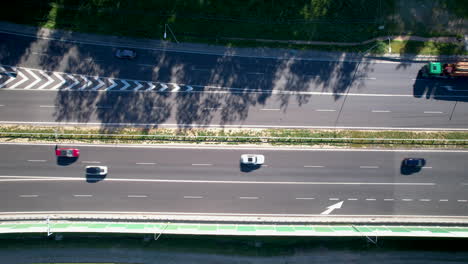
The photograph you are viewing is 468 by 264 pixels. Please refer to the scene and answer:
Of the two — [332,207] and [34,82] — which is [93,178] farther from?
[332,207]

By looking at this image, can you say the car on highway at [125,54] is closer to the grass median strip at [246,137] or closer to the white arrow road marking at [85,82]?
the white arrow road marking at [85,82]

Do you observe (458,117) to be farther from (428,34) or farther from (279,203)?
(279,203)

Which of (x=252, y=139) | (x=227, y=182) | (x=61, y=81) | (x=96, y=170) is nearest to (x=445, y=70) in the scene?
(x=252, y=139)

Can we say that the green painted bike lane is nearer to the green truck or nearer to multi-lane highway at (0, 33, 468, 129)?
multi-lane highway at (0, 33, 468, 129)

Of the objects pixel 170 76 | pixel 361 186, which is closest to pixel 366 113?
pixel 361 186

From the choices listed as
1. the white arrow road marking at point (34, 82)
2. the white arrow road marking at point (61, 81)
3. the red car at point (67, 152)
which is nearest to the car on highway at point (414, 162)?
the red car at point (67, 152)
